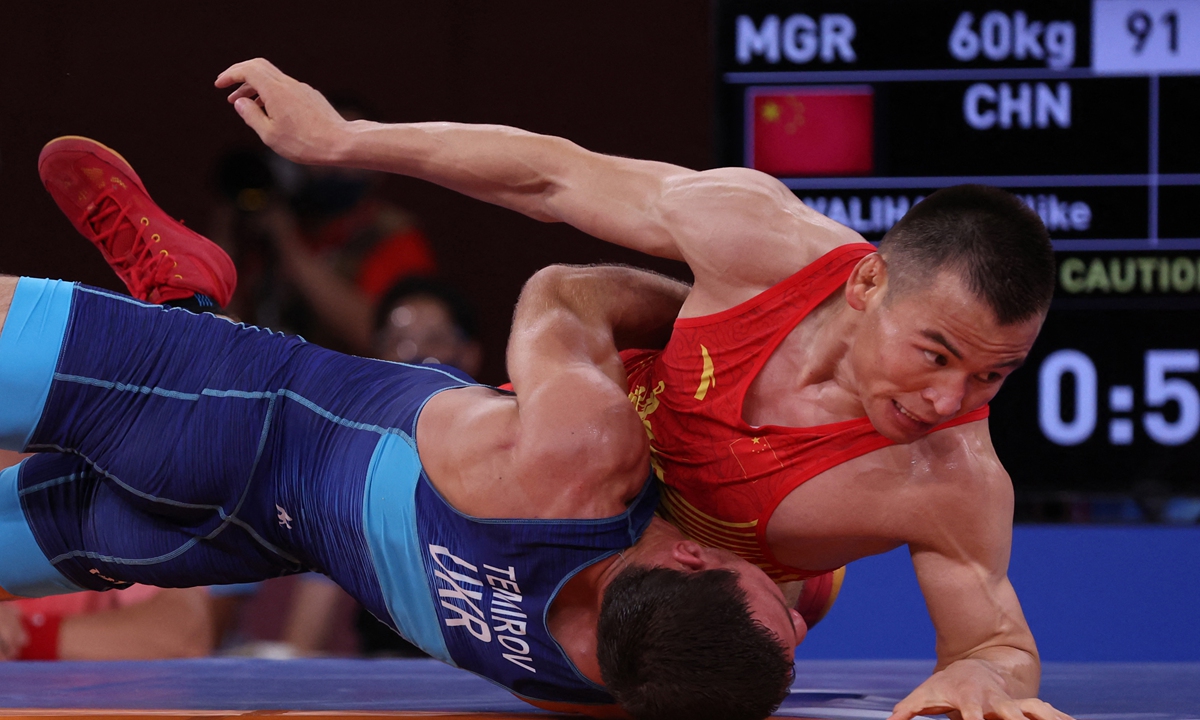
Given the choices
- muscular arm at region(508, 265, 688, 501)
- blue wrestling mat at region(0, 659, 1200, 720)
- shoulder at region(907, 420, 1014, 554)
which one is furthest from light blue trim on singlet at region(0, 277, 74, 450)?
shoulder at region(907, 420, 1014, 554)

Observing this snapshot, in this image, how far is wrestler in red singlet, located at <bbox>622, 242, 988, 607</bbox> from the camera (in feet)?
5.58

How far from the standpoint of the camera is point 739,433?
1738mm

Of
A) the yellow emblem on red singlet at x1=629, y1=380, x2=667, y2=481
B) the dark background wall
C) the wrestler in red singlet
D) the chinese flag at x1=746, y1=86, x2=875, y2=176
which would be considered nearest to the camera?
the wrestler in red singlet

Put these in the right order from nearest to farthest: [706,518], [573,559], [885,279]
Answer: [573,559] < [885,279] < [706,518]

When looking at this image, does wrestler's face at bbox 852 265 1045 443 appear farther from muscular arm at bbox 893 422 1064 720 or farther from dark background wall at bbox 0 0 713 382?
dark background wall at bbox 0 0 713 382

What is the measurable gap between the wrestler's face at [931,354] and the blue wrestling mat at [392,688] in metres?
0.45

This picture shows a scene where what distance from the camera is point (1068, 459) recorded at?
11.1 feet

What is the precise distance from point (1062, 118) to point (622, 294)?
204 cm

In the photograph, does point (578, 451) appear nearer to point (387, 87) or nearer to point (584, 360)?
point (584, 360)

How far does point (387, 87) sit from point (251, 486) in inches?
96.4

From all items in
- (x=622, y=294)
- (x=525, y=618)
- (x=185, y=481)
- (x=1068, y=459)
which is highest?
(x=622, y=294)

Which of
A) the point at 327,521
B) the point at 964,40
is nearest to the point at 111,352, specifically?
the point at 327,521

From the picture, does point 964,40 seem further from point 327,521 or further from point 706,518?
point 327,521

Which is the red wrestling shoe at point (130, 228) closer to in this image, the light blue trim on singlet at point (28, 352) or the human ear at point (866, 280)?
the light blue trim on singlet at point (28, 352)
